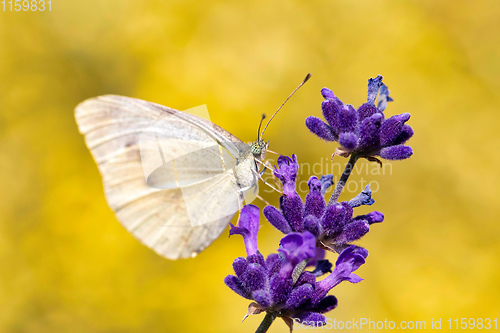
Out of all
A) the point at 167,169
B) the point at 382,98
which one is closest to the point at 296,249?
the point at 167,169

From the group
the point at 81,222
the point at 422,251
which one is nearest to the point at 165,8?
the point at 81,222

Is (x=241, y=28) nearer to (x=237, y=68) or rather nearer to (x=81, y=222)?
(x=237, y=68)

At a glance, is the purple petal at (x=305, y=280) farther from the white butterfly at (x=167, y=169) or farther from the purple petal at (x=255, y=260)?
the white butterfly at (x=167, y=169)

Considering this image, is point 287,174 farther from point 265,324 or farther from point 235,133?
point 235,133

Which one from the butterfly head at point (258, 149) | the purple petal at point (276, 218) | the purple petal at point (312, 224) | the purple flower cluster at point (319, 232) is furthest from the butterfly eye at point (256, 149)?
the purple petal at point (312, 224)

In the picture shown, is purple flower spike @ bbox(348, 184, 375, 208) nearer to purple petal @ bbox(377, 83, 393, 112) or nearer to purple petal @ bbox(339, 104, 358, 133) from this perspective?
purple petal @ bbox(339, 104, 358, 133)
